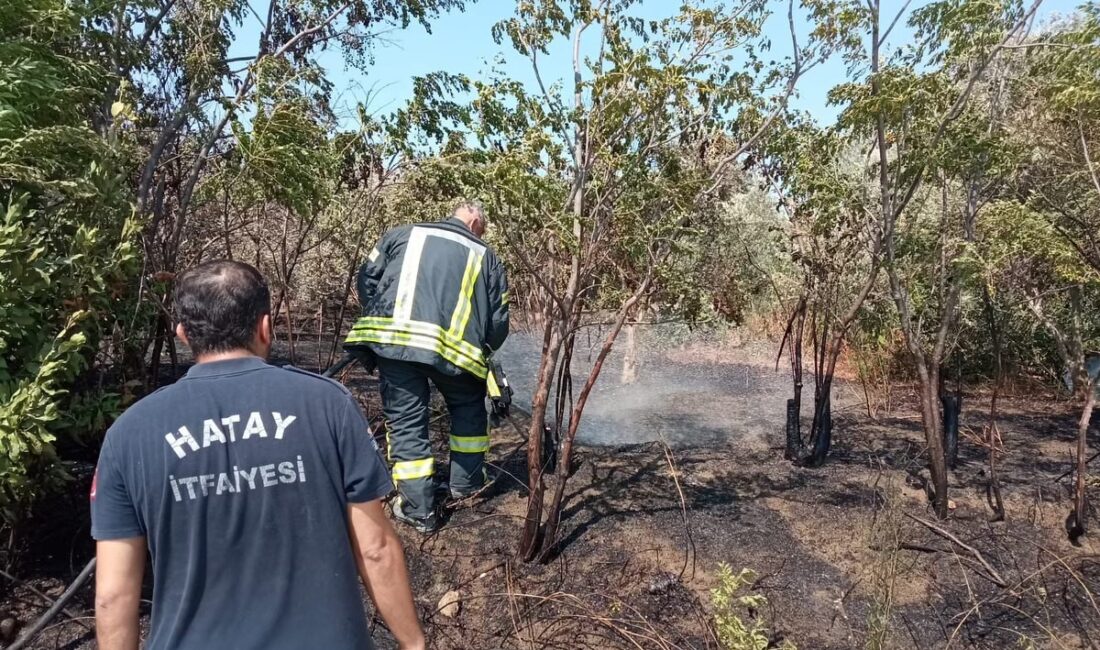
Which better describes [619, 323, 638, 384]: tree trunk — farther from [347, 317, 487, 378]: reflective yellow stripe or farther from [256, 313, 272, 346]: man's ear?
[256, 313, 272, 346]: man's ear

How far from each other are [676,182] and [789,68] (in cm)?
113

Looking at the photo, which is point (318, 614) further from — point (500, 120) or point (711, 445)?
point (711, 445)

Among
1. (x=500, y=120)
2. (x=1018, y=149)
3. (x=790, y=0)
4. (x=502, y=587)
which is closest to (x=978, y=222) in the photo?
(x=1018, y=149)

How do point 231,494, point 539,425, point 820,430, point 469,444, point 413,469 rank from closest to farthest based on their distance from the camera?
1. point 231,494
2. point 539,425
3. point 413,469
4. point 469,444
5. point 820,430

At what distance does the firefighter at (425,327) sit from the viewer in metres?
3.84

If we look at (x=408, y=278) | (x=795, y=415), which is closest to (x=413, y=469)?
(x=408, y=278)

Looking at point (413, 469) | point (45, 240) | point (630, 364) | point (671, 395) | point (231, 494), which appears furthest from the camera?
point (630, 364)

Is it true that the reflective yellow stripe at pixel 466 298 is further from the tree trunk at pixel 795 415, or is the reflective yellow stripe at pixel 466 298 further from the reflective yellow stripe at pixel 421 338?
the tree trunk at pixel 795 415

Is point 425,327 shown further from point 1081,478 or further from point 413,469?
point 1081,478

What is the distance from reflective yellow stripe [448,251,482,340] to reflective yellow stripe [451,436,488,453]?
25.9 inches

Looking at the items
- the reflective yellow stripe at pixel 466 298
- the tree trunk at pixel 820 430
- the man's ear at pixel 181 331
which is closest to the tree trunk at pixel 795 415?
the tree trunk at pixel 820 430

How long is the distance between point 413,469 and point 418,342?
685 mm

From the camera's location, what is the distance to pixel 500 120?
3246 mm

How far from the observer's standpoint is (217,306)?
1.48 meters
